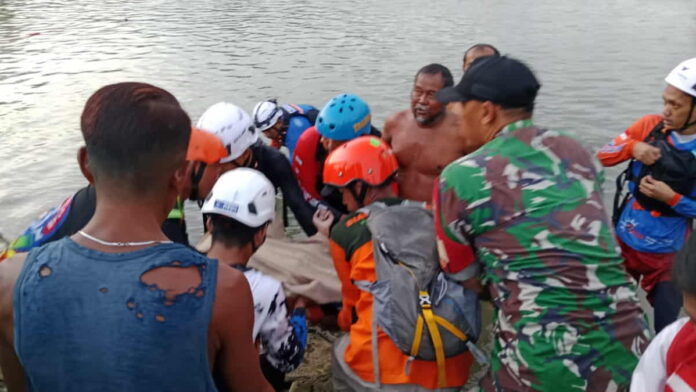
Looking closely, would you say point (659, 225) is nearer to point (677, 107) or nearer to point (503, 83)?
point (677, 107)

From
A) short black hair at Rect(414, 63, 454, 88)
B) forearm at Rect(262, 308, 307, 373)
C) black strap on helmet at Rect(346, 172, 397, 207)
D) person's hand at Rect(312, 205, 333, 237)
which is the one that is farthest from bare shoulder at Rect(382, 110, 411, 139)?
forearm at Rect(262, 308, 307, 373)

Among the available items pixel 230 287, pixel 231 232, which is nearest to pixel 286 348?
pixel 231 232

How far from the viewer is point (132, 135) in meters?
1.81

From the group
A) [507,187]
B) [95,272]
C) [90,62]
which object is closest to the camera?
[95,272]

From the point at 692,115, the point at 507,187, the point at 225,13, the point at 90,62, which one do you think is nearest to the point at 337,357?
the point at 507,187

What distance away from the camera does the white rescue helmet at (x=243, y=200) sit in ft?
11.0

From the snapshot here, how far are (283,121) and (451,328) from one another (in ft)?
13.3

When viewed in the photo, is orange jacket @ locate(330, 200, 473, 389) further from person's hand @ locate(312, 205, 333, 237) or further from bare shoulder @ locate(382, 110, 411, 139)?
bare shoulder @ locate(382, 110, 411, 139)

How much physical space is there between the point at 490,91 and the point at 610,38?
18790mm

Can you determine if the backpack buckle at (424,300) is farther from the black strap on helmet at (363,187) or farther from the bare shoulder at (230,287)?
the bare shoulder at (230,287)

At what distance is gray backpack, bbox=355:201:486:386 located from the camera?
325cm

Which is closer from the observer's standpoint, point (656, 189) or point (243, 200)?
point (243, 200)

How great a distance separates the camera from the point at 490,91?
8.96ft

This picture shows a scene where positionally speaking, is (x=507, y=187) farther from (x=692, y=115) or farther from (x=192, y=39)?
(x=192, y=39)
